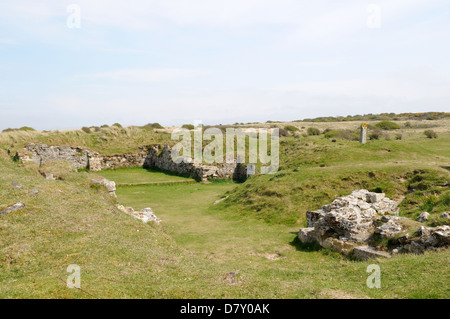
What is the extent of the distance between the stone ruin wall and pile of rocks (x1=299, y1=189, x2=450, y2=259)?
17.2 meters

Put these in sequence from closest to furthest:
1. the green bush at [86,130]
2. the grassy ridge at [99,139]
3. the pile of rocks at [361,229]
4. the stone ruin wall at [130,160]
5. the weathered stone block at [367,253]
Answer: the pile of rocks at [361,229]
the weathered stone block at [367,253]
the stone ruin wall at [130,160]
the grassy ridge at [99,139]
the green bush at [86,130]

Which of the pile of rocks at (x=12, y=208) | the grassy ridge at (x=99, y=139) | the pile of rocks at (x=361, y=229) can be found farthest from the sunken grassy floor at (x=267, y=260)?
the grassy ridge at (x=99, y=139)

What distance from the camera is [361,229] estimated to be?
1152 centimetres

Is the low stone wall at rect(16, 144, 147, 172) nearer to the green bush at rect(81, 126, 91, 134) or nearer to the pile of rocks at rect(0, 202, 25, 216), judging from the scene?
the green bush at rect(81, 126, 91, 134)

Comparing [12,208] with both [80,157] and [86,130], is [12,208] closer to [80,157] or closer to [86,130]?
[80,157]

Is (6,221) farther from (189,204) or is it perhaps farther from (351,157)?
(351,157)

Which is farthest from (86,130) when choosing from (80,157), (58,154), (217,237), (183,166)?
(217,237)

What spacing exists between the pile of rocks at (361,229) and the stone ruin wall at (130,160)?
17.2 metres

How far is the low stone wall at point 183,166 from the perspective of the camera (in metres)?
30.1

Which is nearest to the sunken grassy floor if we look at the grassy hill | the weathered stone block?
the grassy hill

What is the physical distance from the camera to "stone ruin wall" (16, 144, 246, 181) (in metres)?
30.4

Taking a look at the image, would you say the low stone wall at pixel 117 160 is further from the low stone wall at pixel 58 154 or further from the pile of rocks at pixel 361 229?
the pile of rocks at pixel 361 229

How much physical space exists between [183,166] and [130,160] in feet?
26.4
